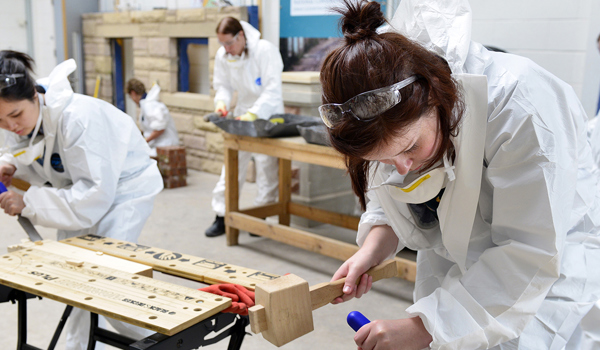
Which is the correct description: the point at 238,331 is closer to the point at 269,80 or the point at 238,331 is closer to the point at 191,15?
the point at 269,80

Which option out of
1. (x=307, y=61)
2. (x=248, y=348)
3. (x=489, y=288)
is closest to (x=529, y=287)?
(x=489, y=288)

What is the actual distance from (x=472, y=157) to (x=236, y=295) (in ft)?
2.26

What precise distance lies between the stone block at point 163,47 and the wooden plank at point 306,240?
3.09 meters

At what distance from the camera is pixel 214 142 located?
571 centimetres

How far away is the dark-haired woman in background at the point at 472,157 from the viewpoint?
0.87 metres

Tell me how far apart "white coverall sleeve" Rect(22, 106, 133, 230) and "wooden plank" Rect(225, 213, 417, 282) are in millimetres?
1421

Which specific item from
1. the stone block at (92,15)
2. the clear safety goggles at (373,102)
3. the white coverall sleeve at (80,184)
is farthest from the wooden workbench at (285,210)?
the stone block at (92,15)

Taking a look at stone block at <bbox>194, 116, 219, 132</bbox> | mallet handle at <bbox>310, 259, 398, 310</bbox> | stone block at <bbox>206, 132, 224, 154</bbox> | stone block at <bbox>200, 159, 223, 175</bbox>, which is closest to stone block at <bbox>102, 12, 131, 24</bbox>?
stone block at <bbox>194, 116, 219, 132</bbox>

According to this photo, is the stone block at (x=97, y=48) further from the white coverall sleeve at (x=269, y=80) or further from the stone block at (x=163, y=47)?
the white coverall sleeve at (x=269, y=80)

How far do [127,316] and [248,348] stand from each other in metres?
1.32

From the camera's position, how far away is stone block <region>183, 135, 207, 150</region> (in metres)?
5.89

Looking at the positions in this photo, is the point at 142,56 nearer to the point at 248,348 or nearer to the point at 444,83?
the point at 248,348

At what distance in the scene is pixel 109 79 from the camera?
7109 mm

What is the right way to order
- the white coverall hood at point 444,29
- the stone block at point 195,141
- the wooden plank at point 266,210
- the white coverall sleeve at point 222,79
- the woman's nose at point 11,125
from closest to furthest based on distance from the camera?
the white coverall hood at point 444,29
the woman's nose at point 11,125
the wooden plank at point 266,210
the white coverall sleeve at point 222,79
the stone block at point 195,141
